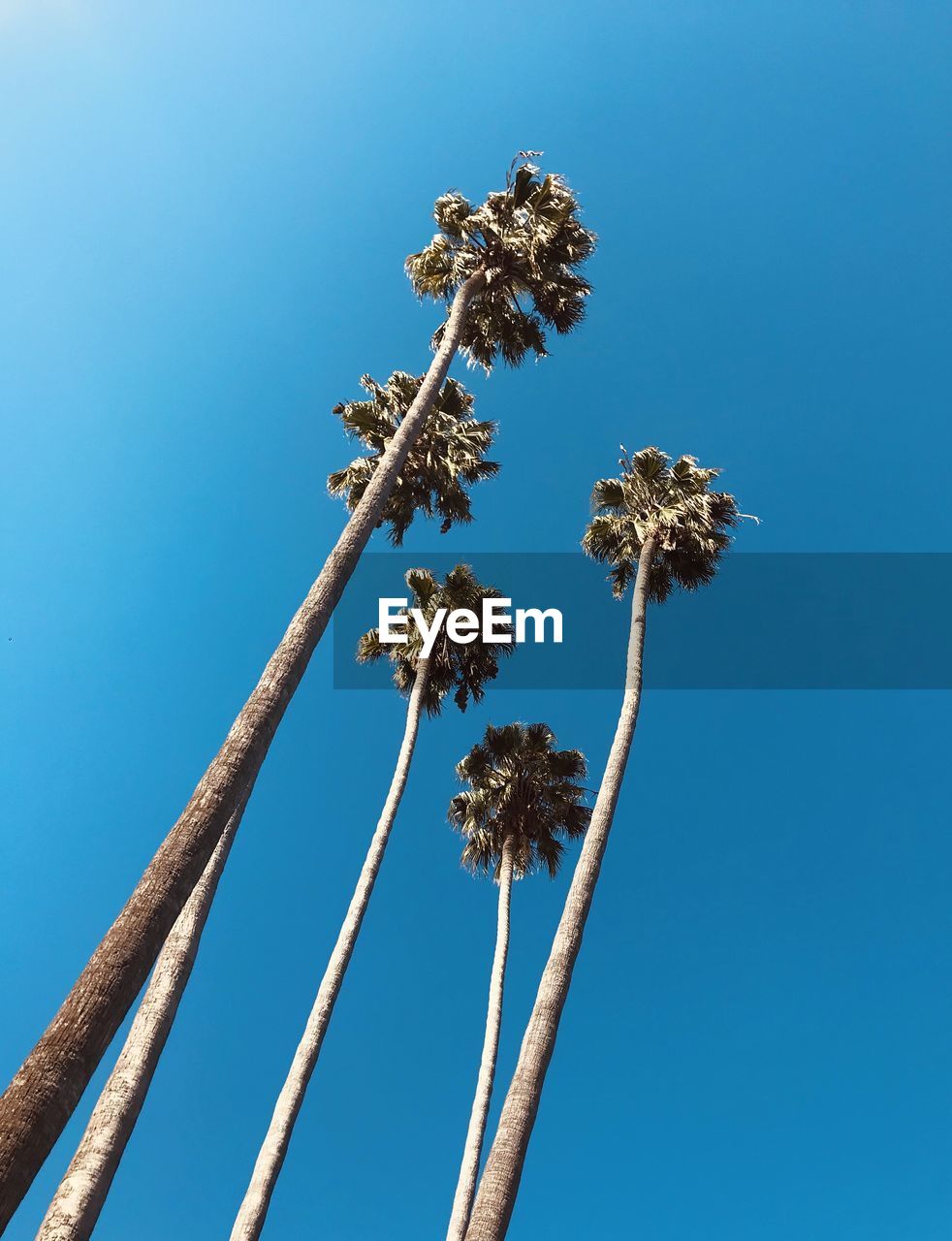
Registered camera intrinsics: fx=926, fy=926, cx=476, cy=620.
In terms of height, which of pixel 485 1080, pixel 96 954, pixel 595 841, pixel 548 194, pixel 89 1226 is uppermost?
pixel 548 194

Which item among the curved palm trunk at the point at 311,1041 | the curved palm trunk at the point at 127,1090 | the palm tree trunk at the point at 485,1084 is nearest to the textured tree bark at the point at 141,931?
the curved palm trunk at the point at 127,1090

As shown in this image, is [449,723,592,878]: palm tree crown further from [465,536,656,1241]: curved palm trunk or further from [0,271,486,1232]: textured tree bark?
[0,271,486,1232]: textured tree bark

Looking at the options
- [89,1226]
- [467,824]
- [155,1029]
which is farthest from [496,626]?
[89,1226]

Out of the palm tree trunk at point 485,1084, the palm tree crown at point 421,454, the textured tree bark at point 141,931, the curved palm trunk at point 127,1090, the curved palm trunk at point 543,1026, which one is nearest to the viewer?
the textured tree bark at point 141,931

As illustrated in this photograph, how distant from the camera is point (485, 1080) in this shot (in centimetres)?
1869

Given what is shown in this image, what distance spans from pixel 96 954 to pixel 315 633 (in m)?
4.91

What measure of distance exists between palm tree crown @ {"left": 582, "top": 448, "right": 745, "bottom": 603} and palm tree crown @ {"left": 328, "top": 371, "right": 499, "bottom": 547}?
301cm

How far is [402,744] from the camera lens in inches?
852

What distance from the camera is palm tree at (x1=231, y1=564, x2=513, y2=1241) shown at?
547 inches

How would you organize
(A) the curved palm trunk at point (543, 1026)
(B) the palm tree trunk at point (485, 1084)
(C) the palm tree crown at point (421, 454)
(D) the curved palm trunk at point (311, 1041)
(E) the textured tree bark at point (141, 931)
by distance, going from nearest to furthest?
(E) the textured tree bark at point (141, 931), (A) the curved palm trunk at point (543, 1026), (D) the curved palm trunk at point (311, 1041), (B) the palm tree trunk at point (485, 1084), (C) the palm tree crown at point (421, 454)

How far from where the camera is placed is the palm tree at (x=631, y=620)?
10055 millimetres

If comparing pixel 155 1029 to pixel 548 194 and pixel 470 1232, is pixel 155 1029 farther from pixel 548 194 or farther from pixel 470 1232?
pixel 548 194

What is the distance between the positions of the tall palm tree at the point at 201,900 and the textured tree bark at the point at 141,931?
249cm

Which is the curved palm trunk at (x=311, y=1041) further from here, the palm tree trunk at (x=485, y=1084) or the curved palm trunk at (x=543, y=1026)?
the curved palm trunk at (x=543, y=1026)
